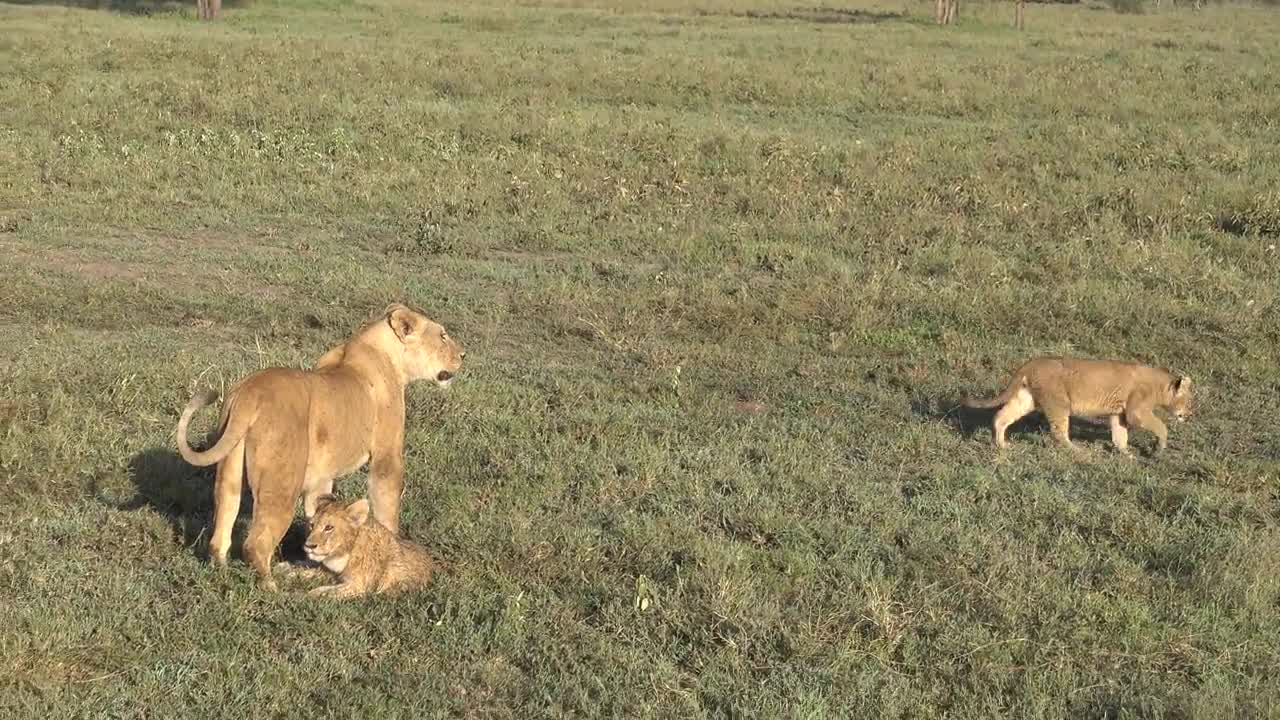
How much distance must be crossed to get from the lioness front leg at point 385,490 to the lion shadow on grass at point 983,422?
3620mm

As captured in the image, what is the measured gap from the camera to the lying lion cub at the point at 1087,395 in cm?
716

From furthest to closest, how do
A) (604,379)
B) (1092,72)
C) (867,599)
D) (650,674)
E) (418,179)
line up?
1. (1092,72)
2. (418,179)
3. (604,379)
4. (867,599)
5. (650,674)

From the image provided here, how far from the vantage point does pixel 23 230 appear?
11.8m

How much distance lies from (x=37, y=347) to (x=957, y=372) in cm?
634

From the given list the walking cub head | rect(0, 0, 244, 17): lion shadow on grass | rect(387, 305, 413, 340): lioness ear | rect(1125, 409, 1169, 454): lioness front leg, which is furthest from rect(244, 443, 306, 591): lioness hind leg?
rect(0, 0, 244, 17): lion shadow on grass

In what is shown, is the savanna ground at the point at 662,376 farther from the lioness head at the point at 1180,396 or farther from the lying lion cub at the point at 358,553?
the lioness head at the point at 1180,396

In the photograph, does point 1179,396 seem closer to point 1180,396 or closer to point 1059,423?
point 1180,396

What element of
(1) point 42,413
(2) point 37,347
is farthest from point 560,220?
(1) point 42,413

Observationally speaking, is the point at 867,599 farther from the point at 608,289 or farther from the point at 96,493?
the point at 608,289

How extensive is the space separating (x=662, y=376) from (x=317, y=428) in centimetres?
366

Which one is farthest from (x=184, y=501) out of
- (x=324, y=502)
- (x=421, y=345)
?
(x=421, y=345)

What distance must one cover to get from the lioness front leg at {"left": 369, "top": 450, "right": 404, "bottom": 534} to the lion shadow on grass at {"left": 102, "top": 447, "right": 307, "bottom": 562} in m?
0.39

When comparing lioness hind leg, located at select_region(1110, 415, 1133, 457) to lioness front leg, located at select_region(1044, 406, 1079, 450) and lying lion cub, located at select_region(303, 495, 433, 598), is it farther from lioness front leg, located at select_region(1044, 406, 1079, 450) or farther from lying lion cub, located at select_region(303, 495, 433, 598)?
lying lion cub, located at select_region(303, 495, 433, 598)

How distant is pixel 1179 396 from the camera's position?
7.27 m
